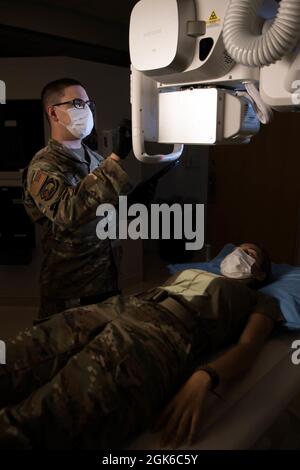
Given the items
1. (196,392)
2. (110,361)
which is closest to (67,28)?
(110,361)

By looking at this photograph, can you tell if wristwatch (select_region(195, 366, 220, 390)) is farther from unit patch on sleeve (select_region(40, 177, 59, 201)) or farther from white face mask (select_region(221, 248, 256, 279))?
unit patch on sleeve (select_region(40, 177, 59, 201))

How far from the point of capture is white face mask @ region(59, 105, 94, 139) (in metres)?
1.76

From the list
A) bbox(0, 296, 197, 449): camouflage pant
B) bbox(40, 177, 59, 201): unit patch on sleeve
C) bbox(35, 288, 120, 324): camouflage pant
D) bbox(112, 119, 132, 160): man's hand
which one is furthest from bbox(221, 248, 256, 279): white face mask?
bbox(40, 177, 59, 201): unit patch on sleeve

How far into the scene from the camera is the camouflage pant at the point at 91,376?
3.43 feet

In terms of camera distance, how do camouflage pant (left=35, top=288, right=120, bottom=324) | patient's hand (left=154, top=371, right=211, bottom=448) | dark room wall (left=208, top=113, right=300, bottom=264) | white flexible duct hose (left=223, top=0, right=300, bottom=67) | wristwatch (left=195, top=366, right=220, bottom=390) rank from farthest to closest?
dark room wall (left=208, top=113, right=300, bottom=264), camouflage pant (left=35, top=288, right=120, bottom=324), wristwatch (left=195, top=366, right=220, bottom=390), patient's hand (left=154, top=371, right=211, bottom=448), white flexible duct hose (left=223, top=0, right=300, bottom=67)

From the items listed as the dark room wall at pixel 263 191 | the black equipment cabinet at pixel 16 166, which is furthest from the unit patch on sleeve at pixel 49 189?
the dark room wall at pixel 263 191

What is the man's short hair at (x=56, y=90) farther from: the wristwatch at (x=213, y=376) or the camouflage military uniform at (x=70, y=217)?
the wristwatch at (x=213, y=376)

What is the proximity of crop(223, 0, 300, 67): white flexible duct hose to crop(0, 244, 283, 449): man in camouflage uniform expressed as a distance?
904 mm

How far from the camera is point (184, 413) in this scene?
1140 millimetres

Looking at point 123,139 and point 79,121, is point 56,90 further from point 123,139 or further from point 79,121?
point 123,139

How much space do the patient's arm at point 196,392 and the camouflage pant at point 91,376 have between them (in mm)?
58

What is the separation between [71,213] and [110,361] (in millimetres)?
634
